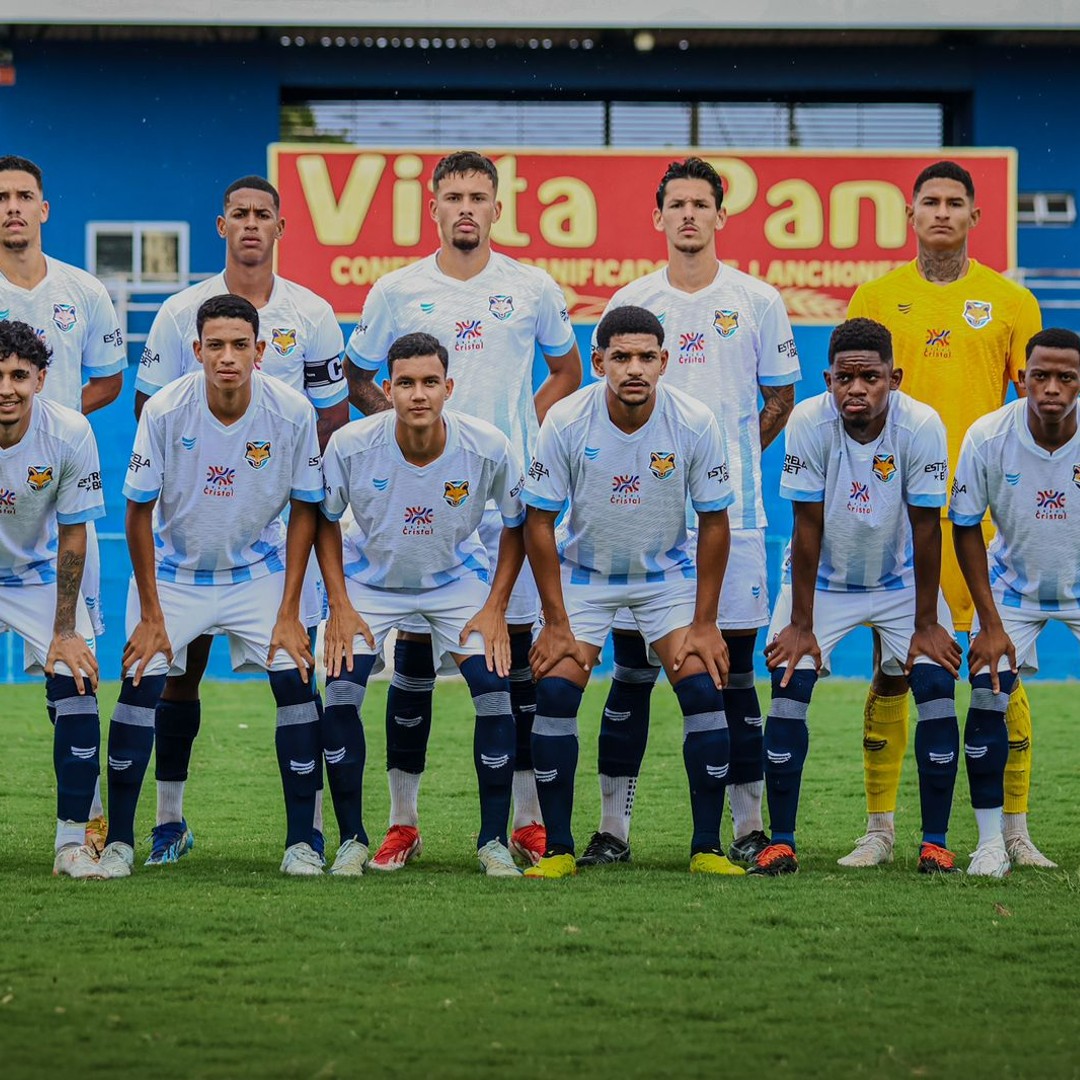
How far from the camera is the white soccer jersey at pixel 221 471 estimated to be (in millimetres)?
6137

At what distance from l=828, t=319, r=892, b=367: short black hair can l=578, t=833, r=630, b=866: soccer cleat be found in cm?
181

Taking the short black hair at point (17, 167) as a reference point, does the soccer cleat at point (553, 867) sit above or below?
below

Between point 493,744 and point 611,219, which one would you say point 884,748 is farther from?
point 611,219

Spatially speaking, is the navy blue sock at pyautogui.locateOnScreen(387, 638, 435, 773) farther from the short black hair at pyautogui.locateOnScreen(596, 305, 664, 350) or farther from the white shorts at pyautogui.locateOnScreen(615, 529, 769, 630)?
the short black hair at pyautogui.locateOnScreen(596, 305, 664, 350)

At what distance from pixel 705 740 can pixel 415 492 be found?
1251 mm

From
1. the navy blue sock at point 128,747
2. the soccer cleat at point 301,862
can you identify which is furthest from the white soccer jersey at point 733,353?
the navy blue sock at point 128,747

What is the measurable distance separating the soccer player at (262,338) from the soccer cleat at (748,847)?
1.45 metres

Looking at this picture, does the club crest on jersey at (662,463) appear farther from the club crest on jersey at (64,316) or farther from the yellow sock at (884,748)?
the club crest on jersey at (64,316)

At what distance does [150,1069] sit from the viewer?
375 cm

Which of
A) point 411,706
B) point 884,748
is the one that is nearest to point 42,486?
point 411,706

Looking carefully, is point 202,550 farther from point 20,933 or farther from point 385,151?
point 385,151

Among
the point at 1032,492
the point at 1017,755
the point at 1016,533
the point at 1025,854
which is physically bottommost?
the point at 1025,854

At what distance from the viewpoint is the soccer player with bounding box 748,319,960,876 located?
615 centimetres

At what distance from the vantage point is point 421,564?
623 cm
